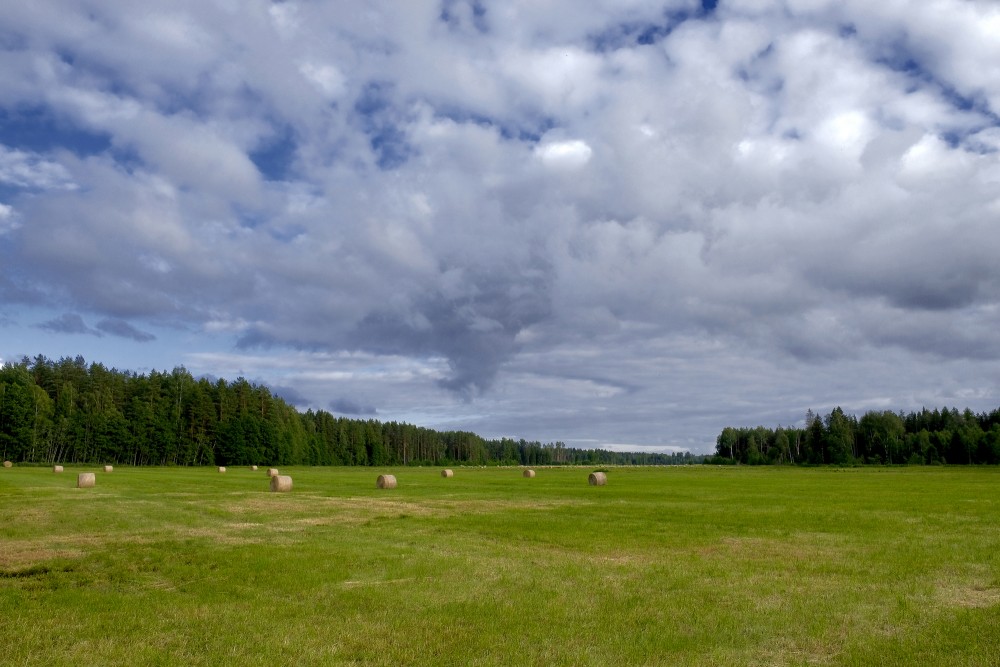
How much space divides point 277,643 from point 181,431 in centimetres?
16186

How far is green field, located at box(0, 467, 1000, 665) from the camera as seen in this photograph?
10.7 metres

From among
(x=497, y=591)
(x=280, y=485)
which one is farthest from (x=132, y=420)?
(x=497, y=591)

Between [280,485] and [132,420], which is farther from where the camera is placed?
[132,420]

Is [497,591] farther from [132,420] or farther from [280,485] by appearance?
[132,420]

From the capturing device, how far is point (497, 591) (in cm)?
1447

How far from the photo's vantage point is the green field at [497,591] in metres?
10.7

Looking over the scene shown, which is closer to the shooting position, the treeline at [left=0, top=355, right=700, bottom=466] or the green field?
the green field

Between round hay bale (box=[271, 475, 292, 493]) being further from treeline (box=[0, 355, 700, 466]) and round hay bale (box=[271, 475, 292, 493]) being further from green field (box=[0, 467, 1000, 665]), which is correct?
treeline (box=[0, 355, 700, 466])

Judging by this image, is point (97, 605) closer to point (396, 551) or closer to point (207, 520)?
point (396, 551)

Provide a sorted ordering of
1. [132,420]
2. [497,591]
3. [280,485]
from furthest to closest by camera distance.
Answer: [132,420] → [280,485] → [497,591]

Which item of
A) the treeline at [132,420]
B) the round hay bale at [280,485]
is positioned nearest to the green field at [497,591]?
the round hay bale at [280,485]

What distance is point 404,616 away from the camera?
12508mm

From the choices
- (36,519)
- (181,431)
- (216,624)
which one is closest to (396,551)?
(216,624)

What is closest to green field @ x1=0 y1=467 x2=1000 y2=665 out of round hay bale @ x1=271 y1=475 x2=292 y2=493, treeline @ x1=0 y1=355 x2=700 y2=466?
round hay bale @ x1=271 y1=475 x2=292 y2=493
